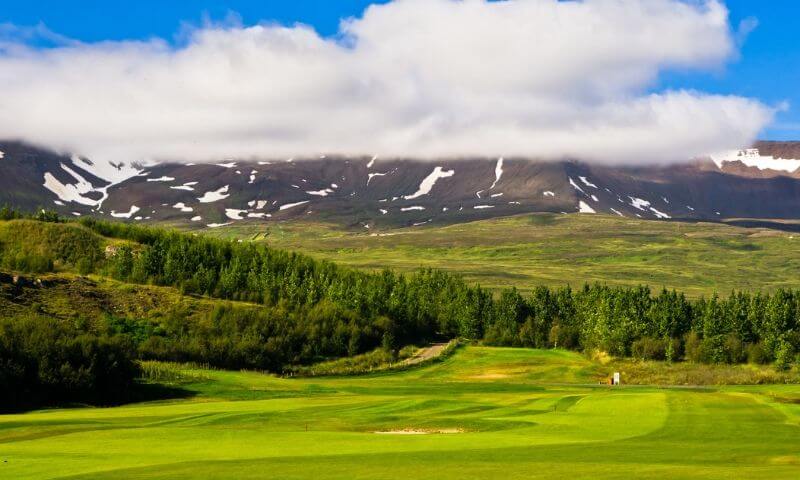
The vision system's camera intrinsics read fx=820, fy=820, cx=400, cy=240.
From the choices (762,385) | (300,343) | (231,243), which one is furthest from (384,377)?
(231,243)

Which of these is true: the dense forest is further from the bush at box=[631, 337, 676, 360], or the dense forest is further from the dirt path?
Result: the dirt path

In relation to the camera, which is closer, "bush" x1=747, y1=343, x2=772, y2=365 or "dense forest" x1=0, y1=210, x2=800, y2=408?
"dense forest" x1=0, y1=210, x2=800, y2=408

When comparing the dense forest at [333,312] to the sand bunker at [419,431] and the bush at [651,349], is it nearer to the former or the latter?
the bush at [651,349]

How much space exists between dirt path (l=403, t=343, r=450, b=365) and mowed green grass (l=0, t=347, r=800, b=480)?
51690 mm

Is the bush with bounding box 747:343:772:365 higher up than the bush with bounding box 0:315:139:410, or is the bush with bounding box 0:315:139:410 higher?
the bush with bounding box 0:315:139:410

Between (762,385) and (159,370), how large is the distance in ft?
214

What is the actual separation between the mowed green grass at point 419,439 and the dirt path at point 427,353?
170 feet

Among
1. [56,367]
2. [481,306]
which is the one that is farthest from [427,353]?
[56,367]

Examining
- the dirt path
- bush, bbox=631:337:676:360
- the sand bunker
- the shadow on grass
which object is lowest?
the dirt path

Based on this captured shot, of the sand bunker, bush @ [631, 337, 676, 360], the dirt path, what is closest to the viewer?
the sand bunker

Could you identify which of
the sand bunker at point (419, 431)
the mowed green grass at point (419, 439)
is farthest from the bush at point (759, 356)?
the sand bunker at point (419, 431)

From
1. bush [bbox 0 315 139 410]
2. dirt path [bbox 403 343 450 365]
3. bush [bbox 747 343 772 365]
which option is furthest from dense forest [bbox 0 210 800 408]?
bush [bbox 0 315 139 410]

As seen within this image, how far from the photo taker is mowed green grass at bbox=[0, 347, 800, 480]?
23.9 meters

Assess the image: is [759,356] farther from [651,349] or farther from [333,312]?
[333,312]
